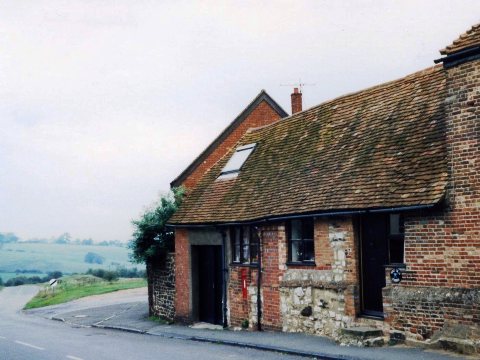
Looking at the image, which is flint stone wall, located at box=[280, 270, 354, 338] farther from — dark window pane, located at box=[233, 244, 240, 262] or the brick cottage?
dark window pane, located at box=[233, 244, 240, 262]

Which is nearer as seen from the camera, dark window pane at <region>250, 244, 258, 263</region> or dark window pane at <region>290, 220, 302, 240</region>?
dark window pane at <region>290, 220, 302, 240</region>

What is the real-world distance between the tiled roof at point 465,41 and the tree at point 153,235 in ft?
46.3

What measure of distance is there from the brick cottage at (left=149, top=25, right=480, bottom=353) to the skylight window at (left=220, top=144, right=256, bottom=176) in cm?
12

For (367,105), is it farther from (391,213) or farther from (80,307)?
(80,307)

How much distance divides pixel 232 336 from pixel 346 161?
19.5ft

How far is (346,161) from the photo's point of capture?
51.6ft

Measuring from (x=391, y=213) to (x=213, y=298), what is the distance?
938cm

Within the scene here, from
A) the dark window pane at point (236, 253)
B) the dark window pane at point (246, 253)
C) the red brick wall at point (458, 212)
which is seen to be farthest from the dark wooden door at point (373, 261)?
the dark window pane at point (236, 253)

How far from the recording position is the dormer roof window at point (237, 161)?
866 inches

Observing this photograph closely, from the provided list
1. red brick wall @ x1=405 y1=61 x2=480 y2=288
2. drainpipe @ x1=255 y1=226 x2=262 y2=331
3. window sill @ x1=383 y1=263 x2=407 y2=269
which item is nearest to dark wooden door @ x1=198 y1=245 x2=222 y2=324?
drainpipe @ x1=255 y1=226 x2=262 y2=331

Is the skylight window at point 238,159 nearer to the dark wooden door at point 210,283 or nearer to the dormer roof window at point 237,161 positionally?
the dormer roof window at point 237,161

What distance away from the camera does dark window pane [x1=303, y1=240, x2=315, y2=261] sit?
51.8ft

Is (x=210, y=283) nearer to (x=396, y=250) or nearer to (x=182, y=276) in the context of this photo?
(x=182, y=276)

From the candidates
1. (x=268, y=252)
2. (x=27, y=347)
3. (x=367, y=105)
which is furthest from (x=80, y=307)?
(x=367, y=105)
